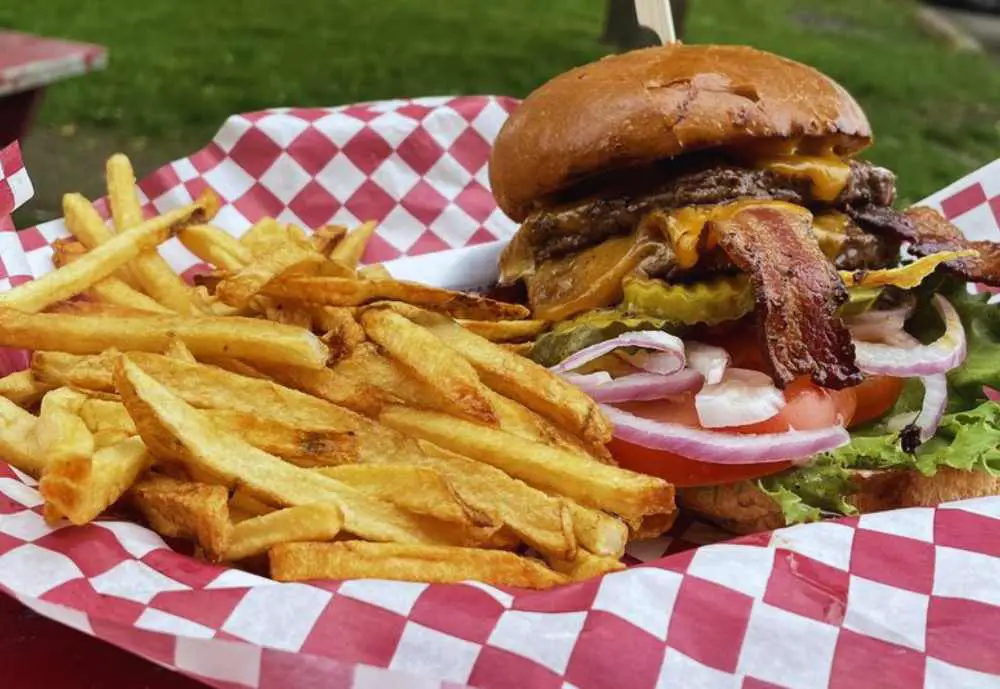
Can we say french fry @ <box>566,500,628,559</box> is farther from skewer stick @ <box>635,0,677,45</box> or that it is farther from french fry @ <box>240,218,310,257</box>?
skewer stick @ <box>635,0,677,45</box>

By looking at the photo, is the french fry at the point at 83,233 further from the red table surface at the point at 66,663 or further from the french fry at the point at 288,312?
the red table surface at the point at 66,663

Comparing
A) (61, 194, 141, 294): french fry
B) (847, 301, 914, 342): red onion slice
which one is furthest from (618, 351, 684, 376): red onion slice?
(61, 194, 141, 294): french fry

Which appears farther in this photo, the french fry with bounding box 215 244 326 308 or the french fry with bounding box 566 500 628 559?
the french fry with bounding box 215 244 326 308

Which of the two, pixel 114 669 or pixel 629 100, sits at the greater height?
pixel 629 100

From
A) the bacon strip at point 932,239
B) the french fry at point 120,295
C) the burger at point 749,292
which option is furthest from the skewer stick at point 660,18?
the french fry at point 120,295

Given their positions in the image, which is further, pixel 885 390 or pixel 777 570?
pixel 885 390

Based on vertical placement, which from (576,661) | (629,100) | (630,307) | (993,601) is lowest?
(993,601)

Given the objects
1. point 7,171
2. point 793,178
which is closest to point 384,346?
point 793,178

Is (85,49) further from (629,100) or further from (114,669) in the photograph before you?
(114,669)
